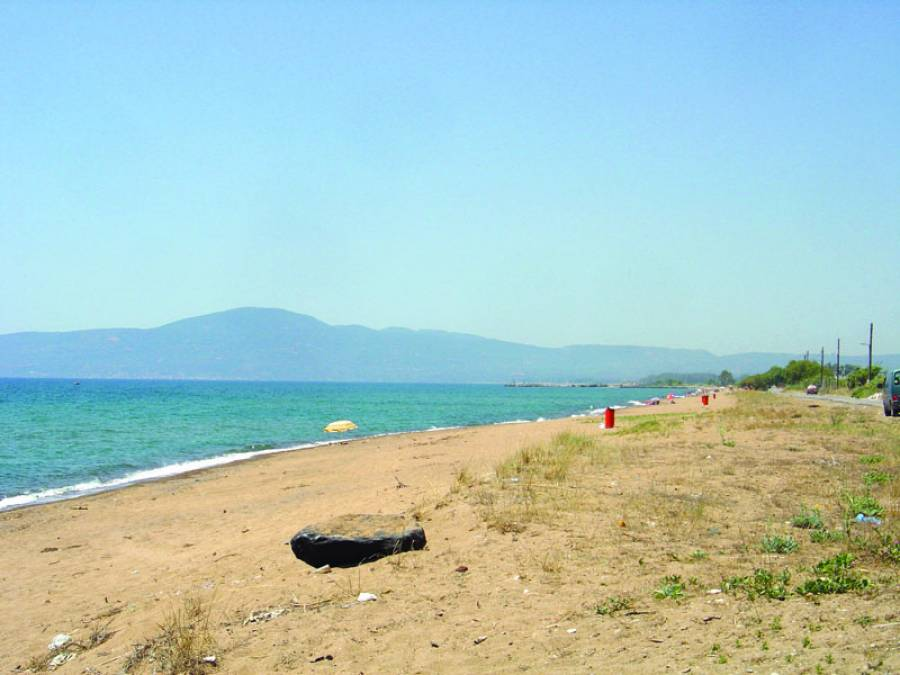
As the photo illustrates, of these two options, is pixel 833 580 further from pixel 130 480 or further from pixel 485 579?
pixel 130 480

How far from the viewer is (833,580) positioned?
6.32m

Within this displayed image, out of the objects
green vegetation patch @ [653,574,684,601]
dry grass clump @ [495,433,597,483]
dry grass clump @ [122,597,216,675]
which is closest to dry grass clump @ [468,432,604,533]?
dry grass clump @ [495,433,597,483]

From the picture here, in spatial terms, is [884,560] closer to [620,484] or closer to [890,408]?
[620,484]

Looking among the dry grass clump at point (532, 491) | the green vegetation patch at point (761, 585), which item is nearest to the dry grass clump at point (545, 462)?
the dry grass clump at point (532, 491)

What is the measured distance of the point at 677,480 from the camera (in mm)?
11734

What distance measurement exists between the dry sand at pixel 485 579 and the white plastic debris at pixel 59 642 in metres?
0.10

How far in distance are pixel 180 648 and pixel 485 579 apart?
2.93 m

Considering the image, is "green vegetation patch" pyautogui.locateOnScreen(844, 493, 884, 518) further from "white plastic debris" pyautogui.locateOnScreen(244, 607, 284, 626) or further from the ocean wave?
the ocean wave

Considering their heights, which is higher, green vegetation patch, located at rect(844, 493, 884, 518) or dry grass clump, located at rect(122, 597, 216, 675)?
green vegetation patch, located at rect(844, 493, 884, 518)

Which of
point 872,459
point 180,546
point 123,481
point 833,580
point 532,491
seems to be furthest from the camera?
point 123,481

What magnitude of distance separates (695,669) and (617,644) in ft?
2.44

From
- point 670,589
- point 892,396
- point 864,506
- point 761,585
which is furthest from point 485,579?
point 892,396

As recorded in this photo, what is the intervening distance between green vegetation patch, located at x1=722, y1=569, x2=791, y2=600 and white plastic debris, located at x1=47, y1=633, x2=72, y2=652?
6642mm

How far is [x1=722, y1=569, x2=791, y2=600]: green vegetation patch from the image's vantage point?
6180mm
